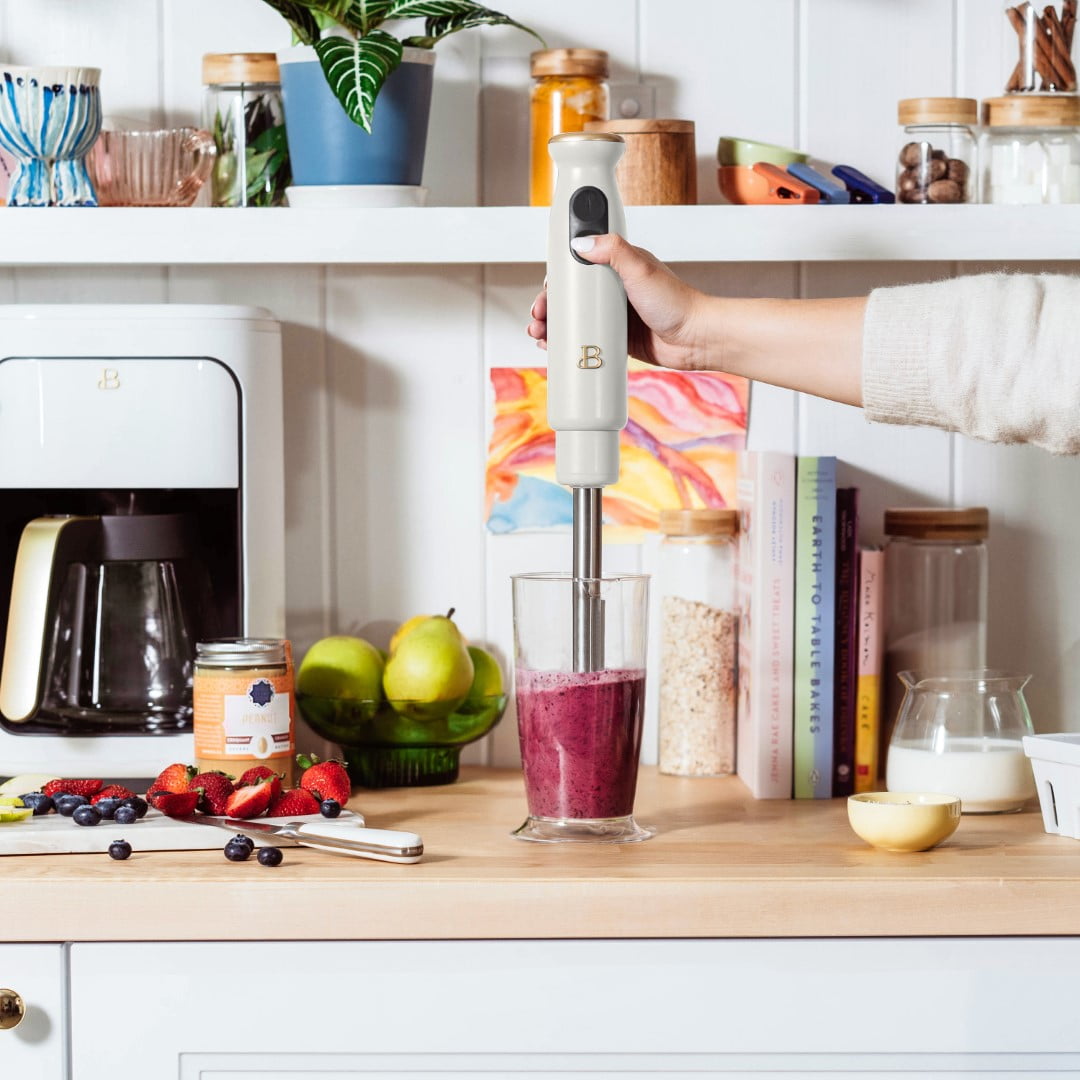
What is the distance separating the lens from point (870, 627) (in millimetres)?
1370

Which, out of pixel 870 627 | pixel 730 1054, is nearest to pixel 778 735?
pixel 870 627

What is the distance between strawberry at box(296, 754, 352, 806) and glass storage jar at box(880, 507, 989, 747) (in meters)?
0.56

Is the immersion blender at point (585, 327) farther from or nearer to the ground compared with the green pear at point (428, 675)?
farther from the ground

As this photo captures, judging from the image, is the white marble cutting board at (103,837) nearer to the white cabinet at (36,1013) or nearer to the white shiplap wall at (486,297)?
the white cabinet at (36,1013)

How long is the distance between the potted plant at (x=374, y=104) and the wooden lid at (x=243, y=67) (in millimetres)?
41

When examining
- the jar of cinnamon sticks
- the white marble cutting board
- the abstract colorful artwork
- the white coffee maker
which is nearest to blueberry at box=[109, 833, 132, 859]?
the white marble cutting board

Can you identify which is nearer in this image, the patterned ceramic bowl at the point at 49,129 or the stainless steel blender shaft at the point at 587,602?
the stainless steel blender shaft at the point at 587,602

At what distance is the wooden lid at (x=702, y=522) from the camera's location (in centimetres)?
144

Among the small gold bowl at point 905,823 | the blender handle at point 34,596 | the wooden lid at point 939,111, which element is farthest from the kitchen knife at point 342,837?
the wooden lid at point 939,111

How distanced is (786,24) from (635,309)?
53 cm

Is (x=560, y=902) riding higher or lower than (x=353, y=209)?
lower

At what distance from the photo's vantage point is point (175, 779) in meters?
1.20

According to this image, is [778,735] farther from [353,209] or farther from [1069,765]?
[353,209]

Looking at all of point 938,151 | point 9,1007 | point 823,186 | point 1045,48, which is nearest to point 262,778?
point 9,1007
